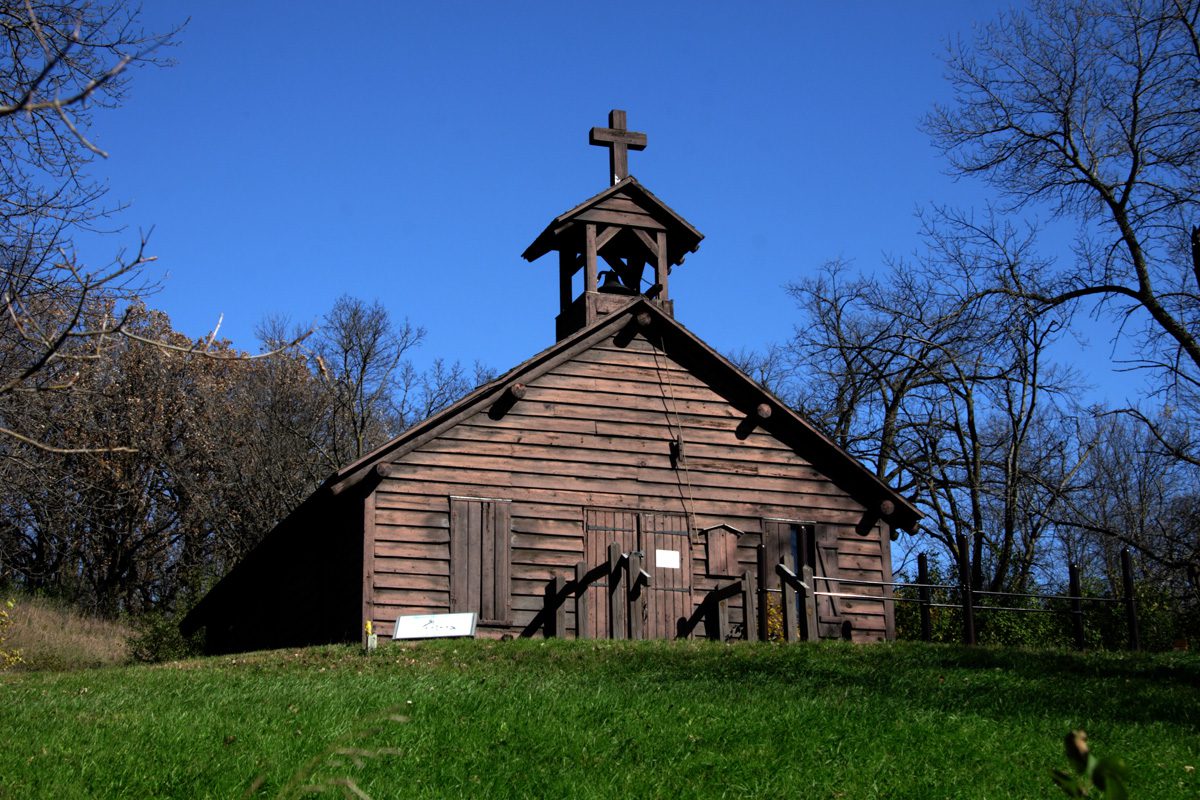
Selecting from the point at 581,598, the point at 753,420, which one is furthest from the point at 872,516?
the point at 581,598

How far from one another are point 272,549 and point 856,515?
35.3ft

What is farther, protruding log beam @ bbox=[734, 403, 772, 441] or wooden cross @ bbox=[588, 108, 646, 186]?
wooden cross @ bbox=[588, 108, 646, 186]

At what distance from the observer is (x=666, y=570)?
2166 cm

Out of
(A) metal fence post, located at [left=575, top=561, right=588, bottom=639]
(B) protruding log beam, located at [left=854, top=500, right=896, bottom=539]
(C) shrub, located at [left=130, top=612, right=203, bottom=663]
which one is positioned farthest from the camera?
(C) shrub, located at [left=130, top=612, right=203, bottom=663]

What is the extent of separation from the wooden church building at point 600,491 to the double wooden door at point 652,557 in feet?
0.09

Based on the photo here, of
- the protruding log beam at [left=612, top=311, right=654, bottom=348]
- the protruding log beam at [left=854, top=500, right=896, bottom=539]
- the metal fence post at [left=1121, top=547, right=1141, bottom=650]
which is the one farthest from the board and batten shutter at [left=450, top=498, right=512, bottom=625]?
the metal fence post at [left=1121, top=547, right=1141, bottom=650]

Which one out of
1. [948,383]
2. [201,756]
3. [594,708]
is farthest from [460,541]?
[948,383]

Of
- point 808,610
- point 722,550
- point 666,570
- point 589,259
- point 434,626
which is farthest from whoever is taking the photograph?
point 589,259

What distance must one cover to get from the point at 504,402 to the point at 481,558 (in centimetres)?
256

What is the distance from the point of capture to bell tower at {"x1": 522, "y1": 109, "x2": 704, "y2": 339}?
23.6 meters

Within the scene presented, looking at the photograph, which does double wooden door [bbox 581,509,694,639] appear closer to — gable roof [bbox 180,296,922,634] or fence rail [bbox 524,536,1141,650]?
fence rail [bbox 524,536,1141,650]

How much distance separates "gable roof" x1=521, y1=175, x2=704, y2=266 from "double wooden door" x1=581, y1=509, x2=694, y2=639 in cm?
543

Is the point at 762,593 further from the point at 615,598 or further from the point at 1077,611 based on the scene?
the point at 1077,611

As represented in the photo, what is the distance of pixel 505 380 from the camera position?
2148 centimetres
